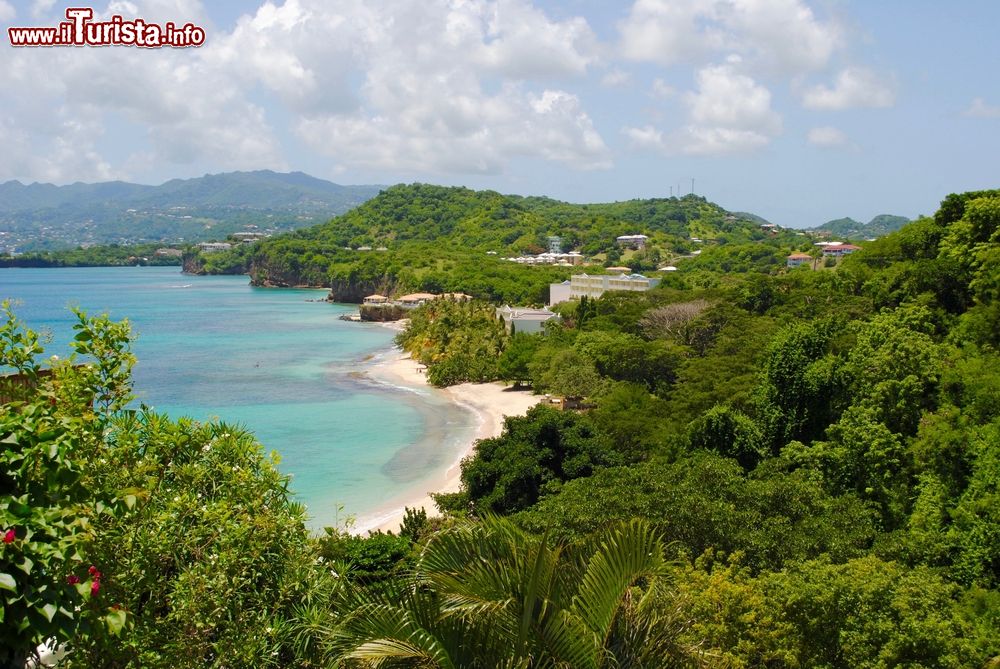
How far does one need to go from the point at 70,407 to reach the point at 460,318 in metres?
40.6

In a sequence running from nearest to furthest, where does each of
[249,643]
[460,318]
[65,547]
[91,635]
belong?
[65,547], [91,635], [249,643], [460,318]

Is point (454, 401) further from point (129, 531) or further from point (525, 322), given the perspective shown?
point (129, 531)

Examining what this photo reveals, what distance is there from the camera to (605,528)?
4180mm

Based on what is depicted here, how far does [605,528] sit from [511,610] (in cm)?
78

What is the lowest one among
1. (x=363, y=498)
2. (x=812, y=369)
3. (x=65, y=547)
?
(x=363, y=498)

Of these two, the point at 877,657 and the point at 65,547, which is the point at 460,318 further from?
the point at 65,547

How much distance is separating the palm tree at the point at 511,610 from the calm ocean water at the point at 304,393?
298cm

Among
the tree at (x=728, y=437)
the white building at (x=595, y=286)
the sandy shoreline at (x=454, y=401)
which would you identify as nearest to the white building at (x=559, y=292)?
the white building at (x=595, y=286)

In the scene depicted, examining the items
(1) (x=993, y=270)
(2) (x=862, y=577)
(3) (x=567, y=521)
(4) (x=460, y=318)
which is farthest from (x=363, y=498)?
(4) (x=460, y=318)

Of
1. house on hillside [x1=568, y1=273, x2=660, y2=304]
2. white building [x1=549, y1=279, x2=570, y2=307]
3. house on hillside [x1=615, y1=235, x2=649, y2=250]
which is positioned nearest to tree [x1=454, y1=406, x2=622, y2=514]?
house on hillside [x1=568, y1=273, x2=660, y2=304]

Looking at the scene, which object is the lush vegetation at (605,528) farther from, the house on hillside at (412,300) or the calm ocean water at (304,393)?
the house on hillside at (412,300)

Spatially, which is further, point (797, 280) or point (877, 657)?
point (797, 280)

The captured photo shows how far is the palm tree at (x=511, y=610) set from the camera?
3.55 meters

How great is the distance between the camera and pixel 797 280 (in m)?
37.4
